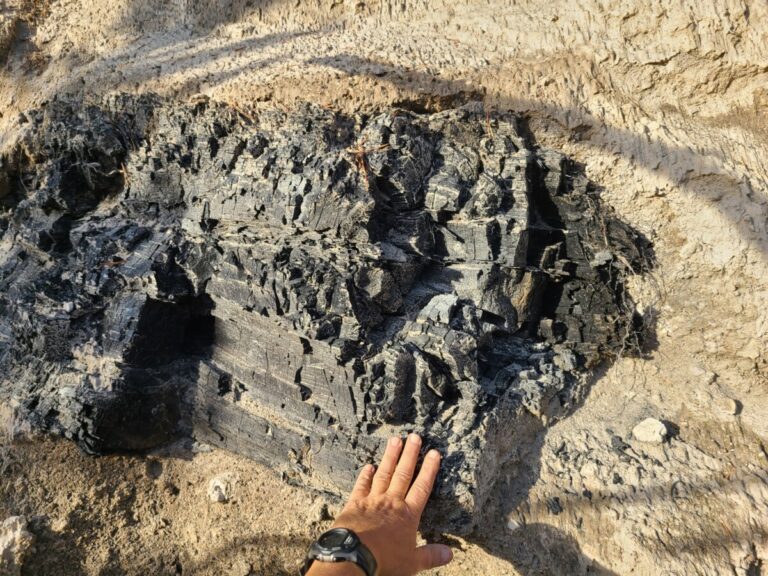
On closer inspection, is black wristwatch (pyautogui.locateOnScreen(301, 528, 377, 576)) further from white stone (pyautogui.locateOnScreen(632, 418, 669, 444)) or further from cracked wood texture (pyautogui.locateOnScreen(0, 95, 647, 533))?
white stone (pyautogui.locateOnScreen(632, 418, 669, 444))

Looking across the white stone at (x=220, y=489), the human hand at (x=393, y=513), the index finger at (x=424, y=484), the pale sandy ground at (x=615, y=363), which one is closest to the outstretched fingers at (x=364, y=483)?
the human hand at (x=393, y=513)

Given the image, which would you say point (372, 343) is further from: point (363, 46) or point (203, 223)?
point (363, 46)

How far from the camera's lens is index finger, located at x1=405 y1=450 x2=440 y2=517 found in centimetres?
280

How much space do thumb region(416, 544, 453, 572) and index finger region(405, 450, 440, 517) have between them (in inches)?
7.3

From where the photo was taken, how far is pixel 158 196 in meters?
3.84

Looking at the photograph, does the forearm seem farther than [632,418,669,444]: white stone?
No

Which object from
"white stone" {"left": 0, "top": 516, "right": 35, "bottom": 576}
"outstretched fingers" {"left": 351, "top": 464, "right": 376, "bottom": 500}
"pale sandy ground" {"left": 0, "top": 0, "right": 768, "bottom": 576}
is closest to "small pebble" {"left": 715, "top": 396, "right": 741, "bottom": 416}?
"pale sandy ground" {"left": 0, "top": 0, "right": 768, "bottom": 576}

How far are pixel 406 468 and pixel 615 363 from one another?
190 centimetres

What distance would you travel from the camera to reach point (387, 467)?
2918mm

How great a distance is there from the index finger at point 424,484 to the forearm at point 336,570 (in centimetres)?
52

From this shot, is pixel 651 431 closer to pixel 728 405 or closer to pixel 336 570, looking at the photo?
pixel 728 405

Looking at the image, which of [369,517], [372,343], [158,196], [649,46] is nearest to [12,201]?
[158,196]

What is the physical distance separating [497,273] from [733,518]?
2.09 metres

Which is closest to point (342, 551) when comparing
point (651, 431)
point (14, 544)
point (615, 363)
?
point (651, 431)
